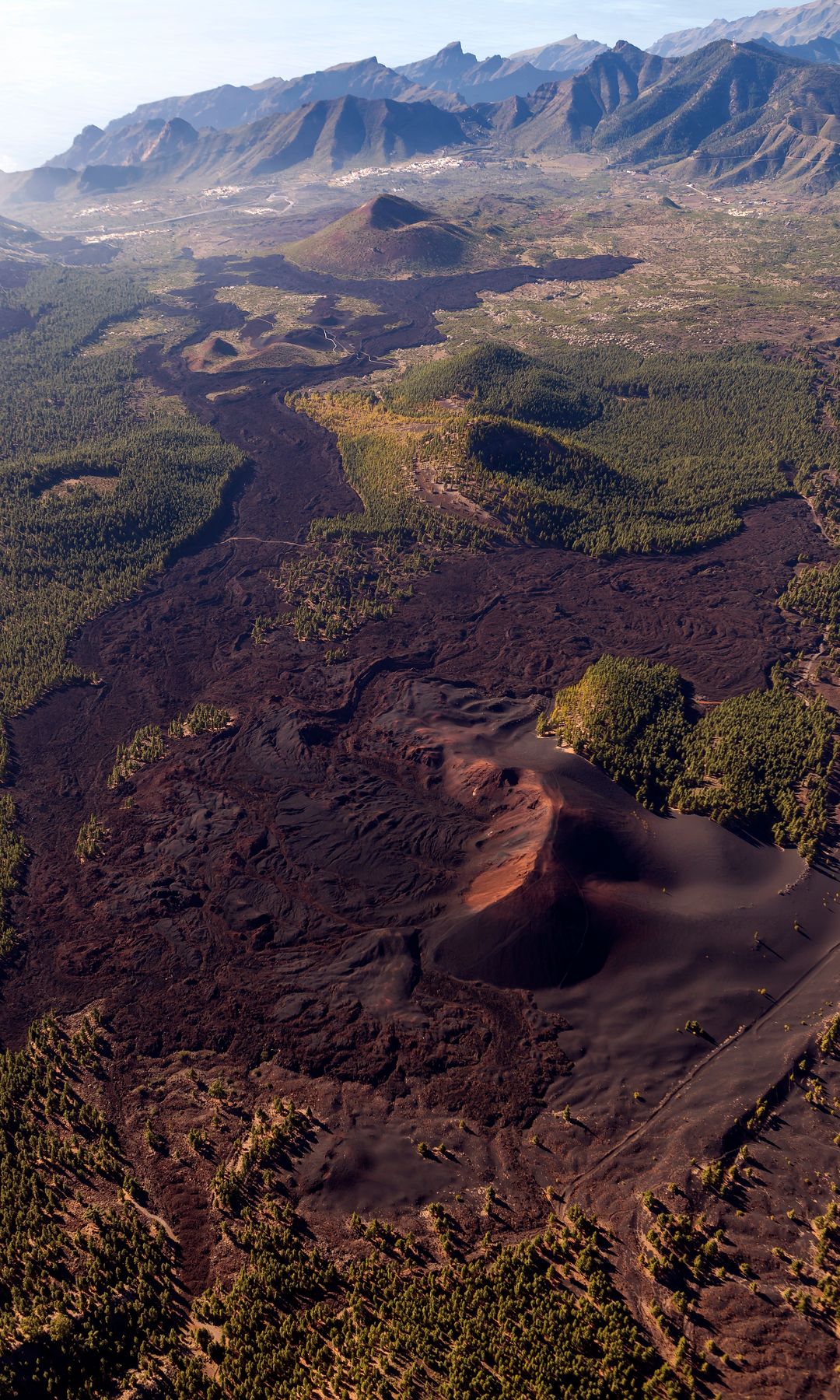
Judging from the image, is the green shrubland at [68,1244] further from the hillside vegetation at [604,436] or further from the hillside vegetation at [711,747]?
the hillside vegetation at [604,436]

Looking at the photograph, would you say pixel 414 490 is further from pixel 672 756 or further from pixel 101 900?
pixel 101 900

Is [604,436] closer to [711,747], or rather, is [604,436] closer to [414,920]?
[711,747]

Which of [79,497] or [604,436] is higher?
[79,497]

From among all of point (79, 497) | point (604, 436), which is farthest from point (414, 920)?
point (604, 436)

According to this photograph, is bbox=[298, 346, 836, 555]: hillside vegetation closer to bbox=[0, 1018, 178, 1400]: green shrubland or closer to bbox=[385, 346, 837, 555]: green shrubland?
bbox=[385, 346, 837, 555]: green shrubland

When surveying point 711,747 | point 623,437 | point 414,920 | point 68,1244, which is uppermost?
point 623,437

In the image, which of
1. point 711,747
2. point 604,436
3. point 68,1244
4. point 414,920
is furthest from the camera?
point 604,436

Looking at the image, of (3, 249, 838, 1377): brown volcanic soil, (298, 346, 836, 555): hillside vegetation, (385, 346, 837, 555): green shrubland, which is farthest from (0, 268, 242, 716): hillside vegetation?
(385, 346, 837, 555): green shrubland
